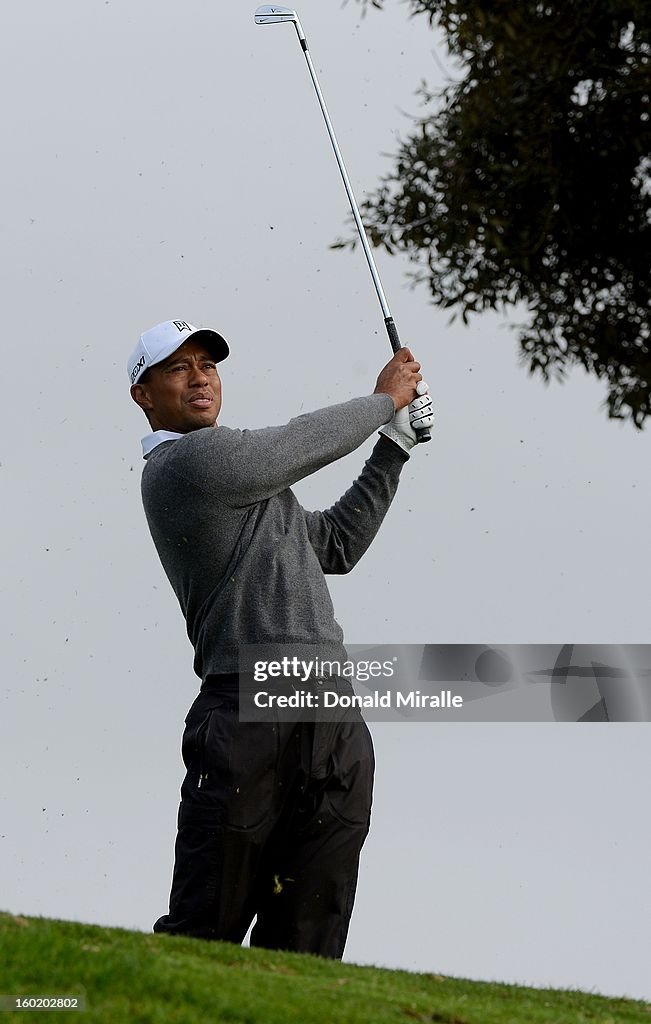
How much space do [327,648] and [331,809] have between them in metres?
0.66

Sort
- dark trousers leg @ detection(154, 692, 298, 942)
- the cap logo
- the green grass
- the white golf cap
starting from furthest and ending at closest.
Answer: the cap logo, the white golf cap, dark trousers leg @ detection(154, 692, 298, 942), the green grass

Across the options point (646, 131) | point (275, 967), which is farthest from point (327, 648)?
Result: point (646, 131)

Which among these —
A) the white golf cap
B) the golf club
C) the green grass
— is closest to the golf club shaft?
the golf club

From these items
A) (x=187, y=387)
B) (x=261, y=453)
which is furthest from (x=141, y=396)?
(x=261, y=453)

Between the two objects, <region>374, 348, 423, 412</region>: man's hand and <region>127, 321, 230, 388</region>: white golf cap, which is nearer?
<region>127, 321, 230, 388</region>: white golf cap

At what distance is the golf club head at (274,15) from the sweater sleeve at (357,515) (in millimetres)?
2711

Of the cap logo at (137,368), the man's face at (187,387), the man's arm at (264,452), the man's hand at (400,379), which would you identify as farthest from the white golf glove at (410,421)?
the cap logo at (137,368)

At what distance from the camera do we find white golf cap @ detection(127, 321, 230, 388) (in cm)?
611

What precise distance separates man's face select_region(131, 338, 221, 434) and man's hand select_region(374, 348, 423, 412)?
76cm

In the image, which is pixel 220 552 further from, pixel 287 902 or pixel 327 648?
pixel 287 902

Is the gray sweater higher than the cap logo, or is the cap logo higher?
the cap logo

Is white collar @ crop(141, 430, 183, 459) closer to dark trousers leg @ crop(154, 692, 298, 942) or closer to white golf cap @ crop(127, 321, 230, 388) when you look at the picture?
white golf cap @ crop(127, 321, 230, 388)

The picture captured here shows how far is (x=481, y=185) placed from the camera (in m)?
6.96

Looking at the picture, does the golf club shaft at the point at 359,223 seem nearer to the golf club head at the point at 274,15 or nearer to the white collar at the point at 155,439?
the golf club head at the point at 274,15
